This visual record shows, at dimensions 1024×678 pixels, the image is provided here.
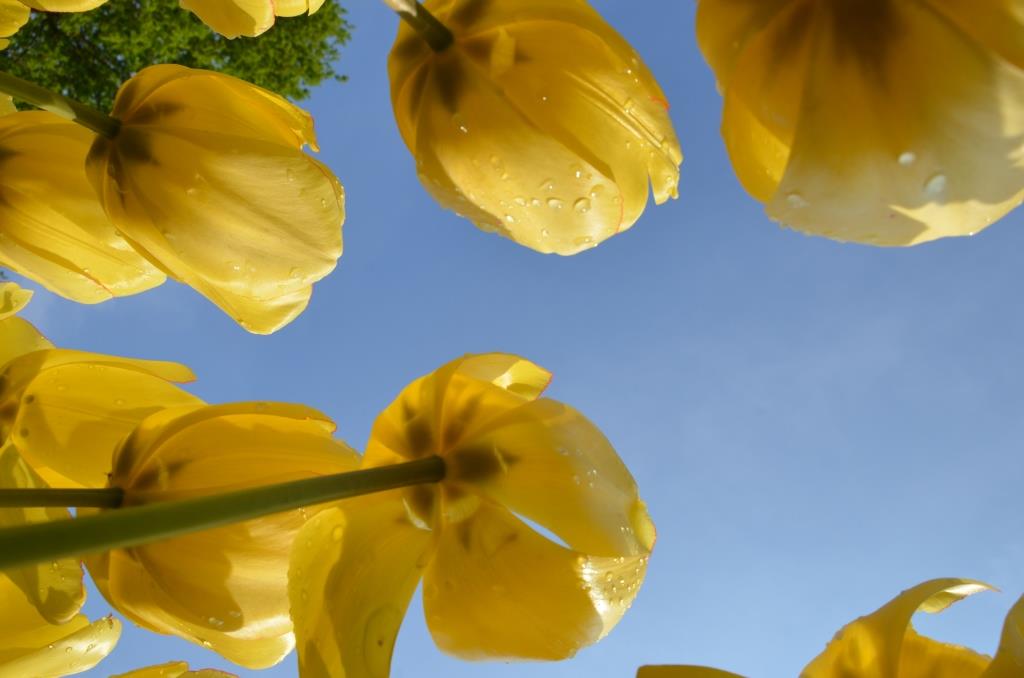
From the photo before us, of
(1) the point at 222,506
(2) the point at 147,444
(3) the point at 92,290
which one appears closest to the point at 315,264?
(2) the point at 147,444

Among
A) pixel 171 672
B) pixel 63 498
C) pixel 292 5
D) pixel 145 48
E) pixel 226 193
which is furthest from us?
pixel 145 48

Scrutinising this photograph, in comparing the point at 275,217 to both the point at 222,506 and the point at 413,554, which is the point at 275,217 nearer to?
the point at 413,554

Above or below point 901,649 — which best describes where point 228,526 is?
below

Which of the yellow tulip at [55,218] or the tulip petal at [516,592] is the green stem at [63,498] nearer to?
the tulip petal at [516,592]

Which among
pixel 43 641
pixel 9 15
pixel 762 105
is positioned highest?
pixel 762 105

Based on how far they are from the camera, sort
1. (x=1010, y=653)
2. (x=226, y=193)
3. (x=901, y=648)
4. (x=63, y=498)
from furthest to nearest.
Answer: (x=226, y=193) → (x=63, y=498) → (x=901, y=648) → (x=1010, y=653)

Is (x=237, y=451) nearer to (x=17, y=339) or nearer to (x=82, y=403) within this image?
(x=82, y=403)

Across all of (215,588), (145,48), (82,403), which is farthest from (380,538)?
(145,48)
